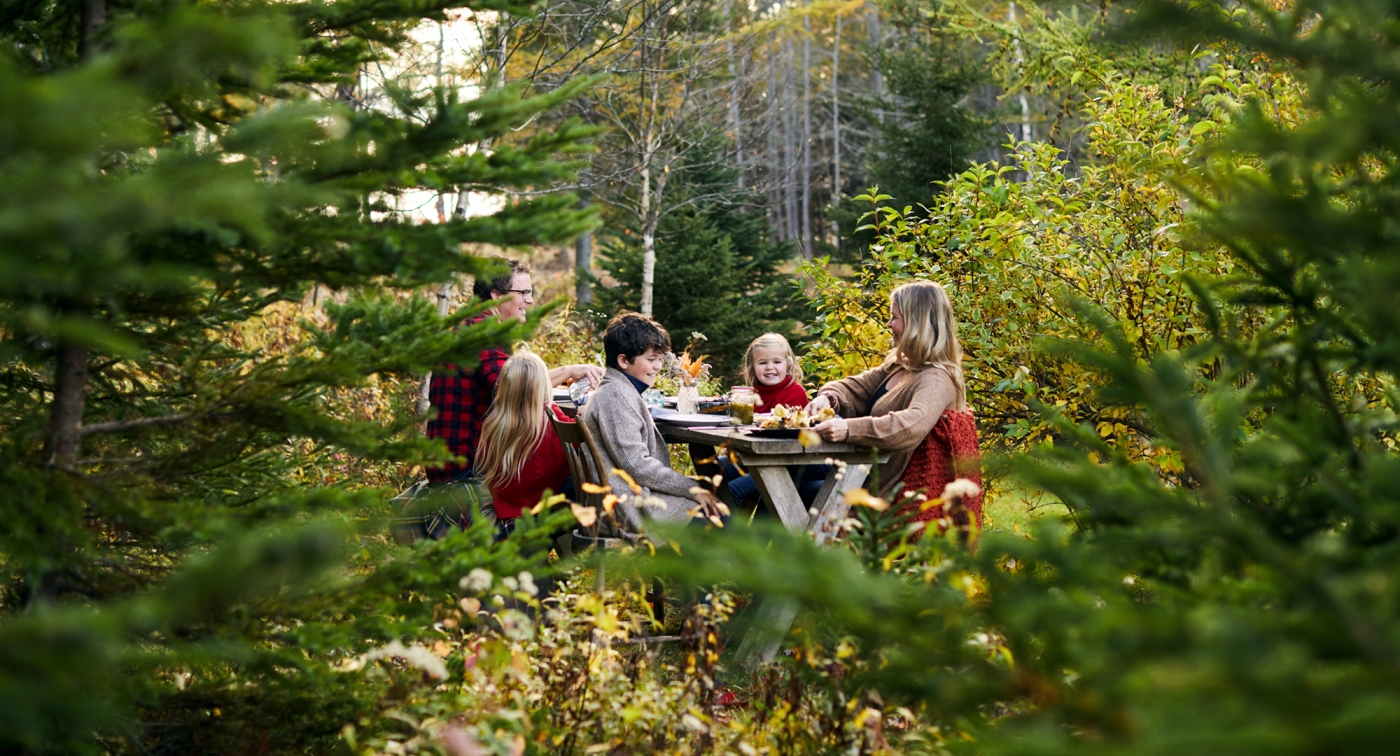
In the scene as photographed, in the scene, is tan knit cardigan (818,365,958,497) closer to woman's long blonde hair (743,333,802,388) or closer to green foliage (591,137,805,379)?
woman's long blonde hair (743,333,802,388)

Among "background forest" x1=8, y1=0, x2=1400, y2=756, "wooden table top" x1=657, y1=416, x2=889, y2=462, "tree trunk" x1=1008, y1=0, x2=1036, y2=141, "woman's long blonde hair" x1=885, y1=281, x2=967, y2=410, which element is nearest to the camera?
"background forest" x1=8, y1=0, x2=1400, y2=756

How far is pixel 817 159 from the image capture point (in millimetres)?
31203

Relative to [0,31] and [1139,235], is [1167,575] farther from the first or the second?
[1139,235]

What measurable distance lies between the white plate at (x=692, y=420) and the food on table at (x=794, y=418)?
489 mm

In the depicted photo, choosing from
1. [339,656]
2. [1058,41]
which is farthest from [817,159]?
[339,656]

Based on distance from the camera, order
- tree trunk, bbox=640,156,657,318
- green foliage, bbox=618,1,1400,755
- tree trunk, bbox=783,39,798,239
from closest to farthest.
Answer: green foliage, bbox=618,1,1400,755 < tree trunk, bbox=640,156,657,318 < tree trunk, bbox=783,39,798,239

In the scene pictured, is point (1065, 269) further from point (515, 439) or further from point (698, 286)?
point (698, 286)

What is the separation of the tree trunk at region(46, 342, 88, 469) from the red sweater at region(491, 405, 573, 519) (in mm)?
2521

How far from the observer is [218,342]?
2.77 meters

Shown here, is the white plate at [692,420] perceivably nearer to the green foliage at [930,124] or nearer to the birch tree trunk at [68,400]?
the birch tree trunk at [68,400]

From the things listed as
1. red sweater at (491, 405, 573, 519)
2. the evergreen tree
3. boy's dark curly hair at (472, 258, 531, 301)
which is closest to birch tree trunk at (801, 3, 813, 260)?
boy's dark curly hair at (472, 258, 531, 301)

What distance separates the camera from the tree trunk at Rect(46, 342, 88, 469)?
2.16 metres

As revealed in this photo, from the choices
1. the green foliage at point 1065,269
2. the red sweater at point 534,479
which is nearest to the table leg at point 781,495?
the red sweater at point 534,479

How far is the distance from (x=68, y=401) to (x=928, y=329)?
10.7 feet
